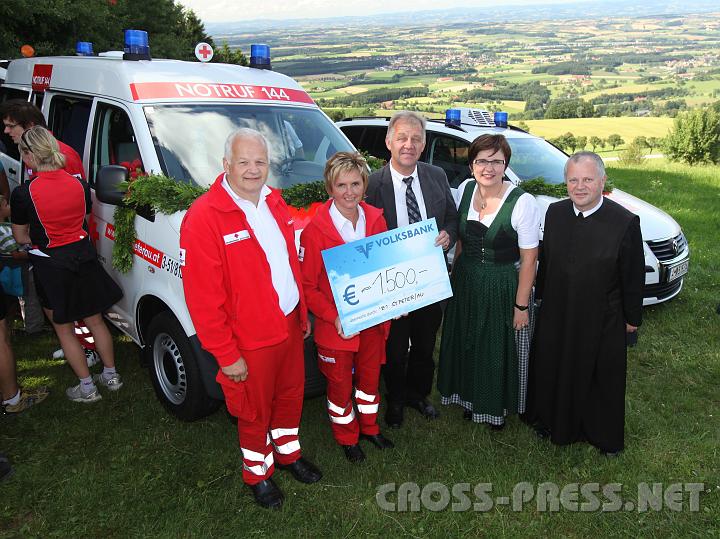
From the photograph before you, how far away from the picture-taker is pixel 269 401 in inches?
121

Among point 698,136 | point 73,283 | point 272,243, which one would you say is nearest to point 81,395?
point 73,283

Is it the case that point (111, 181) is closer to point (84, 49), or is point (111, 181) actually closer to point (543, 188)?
point (84, 49)

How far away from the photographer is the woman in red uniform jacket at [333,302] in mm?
3070

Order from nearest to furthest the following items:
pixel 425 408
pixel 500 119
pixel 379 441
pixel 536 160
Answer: pixel 379 441, pixel 425 408, pixel 536 160, pixel 500 119

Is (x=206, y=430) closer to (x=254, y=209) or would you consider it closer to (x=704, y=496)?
(x=254, y=209)

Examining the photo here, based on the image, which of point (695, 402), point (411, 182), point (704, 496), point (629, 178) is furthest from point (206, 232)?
point (629, 178)

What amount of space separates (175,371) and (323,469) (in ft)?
4.06

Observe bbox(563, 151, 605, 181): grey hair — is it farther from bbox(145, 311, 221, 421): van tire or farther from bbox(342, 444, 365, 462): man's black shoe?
bbox(145, 311, 221, 421): van tire

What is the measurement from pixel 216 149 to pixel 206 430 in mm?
1964

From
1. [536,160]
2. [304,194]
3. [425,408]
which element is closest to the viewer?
[304,194]

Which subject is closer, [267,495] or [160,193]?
[267,495]

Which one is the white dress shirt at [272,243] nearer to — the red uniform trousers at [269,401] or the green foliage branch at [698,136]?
the red uniform trousers at [269,401]

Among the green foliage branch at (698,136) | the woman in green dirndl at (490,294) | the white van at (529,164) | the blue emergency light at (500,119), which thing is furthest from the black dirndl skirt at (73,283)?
the green foliage branch at (698,136)

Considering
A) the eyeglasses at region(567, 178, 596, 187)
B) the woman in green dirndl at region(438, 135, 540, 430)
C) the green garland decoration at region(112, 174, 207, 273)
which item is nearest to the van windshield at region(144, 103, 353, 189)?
the green garland decoration at region(112, 174, 207, 273)
